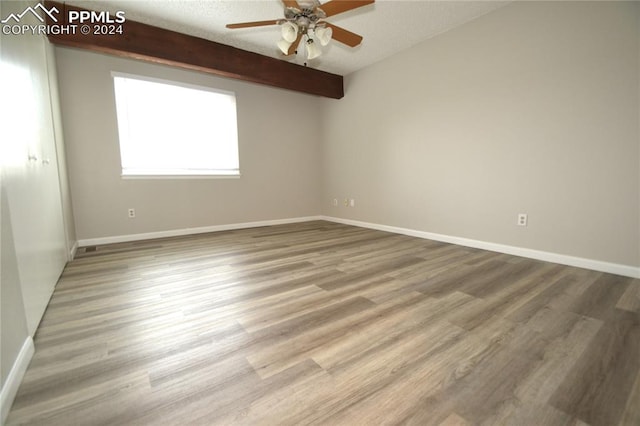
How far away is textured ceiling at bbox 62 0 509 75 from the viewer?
2.57 m

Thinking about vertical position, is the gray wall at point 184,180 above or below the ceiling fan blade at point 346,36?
below

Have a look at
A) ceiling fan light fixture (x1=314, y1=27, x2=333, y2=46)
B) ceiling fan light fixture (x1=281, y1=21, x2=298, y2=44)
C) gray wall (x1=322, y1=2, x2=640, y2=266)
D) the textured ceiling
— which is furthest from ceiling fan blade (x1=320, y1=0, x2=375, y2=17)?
gray wall (x1=322, y1=2, x2=640, y2=266)

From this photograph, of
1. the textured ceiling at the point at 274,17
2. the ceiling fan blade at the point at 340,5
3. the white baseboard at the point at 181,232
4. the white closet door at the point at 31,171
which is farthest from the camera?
the white baseboard at the point at 181,232

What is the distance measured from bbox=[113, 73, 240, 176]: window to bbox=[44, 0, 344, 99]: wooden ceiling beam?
1.74ft

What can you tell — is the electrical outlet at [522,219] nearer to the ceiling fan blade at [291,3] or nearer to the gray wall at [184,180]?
the ceiling fan blade at [291,3]

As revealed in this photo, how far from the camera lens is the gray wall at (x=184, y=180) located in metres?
3.15

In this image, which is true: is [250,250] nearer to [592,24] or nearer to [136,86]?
[136,86]

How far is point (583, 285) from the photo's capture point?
1951mm

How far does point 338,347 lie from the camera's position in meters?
1.27

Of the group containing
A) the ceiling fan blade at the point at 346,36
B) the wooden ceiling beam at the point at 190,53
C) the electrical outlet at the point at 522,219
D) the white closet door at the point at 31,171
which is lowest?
the electrical outlet at the point at 522,219

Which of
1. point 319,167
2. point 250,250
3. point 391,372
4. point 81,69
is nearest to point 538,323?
point 391,372

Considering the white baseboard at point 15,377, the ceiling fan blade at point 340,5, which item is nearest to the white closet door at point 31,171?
the white baseboard at point 15,377

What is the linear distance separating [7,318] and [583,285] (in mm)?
3220

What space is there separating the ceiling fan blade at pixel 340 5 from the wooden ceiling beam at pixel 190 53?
1928 millimetres
